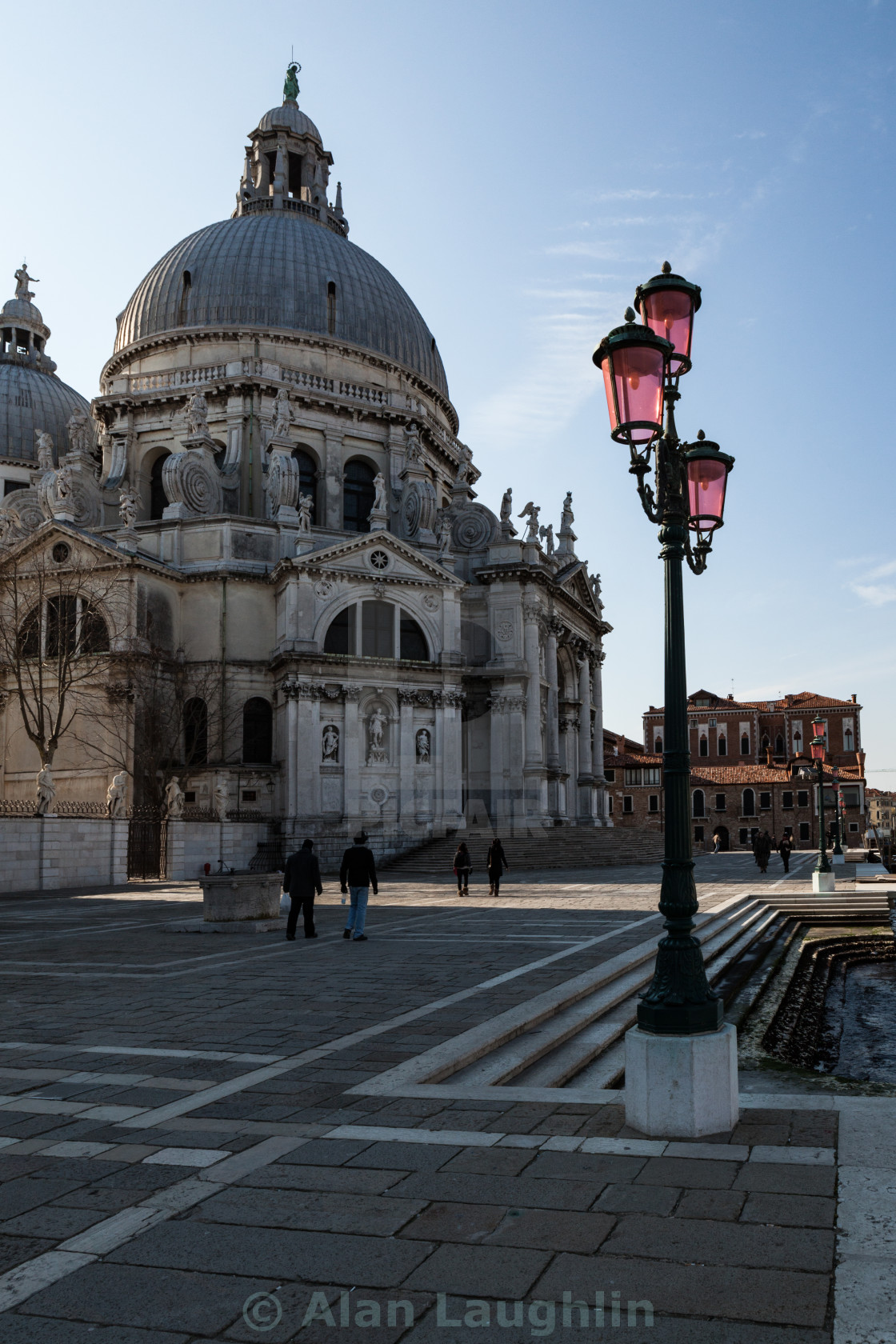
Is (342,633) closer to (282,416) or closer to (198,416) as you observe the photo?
(282,416)

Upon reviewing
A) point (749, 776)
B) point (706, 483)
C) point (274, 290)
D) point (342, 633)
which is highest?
point (274, 290)

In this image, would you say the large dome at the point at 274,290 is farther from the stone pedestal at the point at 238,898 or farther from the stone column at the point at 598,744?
the stone pedestal at the point at 238,898

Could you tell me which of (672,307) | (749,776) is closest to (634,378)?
(672,307)

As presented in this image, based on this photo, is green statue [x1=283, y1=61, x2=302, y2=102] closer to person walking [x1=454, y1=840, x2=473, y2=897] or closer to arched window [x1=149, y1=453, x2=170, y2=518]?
arched window [x1=149, y1=453, x2=170, y2=518]

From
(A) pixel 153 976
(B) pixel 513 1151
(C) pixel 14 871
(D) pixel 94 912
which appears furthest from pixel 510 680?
(B) pixel 513 1151

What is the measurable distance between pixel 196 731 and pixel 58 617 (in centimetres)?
675

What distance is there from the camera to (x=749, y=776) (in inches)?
3113

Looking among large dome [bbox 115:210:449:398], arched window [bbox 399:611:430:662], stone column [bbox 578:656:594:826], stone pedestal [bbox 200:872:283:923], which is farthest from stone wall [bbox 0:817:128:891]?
stone column [bbox 578:656:594:826]

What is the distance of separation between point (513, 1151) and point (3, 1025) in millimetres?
5535

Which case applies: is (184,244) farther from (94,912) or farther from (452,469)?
(94,912)

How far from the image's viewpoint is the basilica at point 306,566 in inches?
1615

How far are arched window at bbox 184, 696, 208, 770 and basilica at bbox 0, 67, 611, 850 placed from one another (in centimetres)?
11

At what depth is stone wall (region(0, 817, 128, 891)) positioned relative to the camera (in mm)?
28562

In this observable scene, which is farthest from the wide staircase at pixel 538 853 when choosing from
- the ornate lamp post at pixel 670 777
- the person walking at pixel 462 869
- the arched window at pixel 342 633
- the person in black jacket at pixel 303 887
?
the ornate lamp post at pixel 670 777
